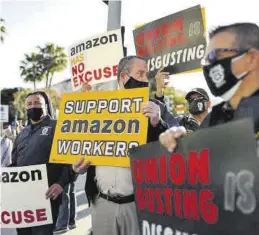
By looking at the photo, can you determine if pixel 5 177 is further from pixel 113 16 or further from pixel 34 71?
pixel 34 71

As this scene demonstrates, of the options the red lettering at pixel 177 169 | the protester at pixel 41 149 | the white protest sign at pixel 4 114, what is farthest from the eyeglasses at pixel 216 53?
the white protest sign at pixel 4 114

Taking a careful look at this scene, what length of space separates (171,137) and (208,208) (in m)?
0.36

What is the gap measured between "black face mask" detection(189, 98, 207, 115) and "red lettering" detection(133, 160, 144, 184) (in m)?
2.60

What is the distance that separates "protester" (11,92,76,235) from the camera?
3744 mm

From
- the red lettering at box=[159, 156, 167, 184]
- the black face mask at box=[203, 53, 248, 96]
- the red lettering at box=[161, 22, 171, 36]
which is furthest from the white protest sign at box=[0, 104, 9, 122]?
the black face mask at box=[203, 53, 248, 96]

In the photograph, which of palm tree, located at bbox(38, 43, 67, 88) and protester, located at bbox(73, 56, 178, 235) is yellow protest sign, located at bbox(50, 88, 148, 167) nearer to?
protester, located at bbox(73, 56, 178, 235)

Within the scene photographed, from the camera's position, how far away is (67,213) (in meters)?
6.16

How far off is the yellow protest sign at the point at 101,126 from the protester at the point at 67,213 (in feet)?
9.94

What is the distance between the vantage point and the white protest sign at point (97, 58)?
14.8 feet

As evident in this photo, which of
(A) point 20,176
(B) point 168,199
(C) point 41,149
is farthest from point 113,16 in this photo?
(B) point 168,199

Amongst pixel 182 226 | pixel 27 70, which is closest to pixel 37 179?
pixel 182 226

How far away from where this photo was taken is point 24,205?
3.71 metres

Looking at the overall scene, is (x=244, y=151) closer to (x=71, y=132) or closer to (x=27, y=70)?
(x=71, y=132)

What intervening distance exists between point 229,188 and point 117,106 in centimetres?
128
